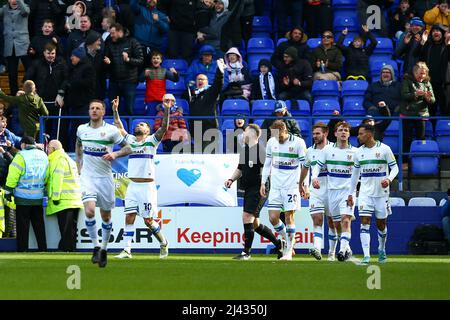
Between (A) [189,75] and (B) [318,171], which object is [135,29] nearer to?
(A) [189,75]

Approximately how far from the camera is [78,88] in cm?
2672

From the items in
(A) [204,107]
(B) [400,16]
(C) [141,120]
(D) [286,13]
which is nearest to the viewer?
(A) [204,107]

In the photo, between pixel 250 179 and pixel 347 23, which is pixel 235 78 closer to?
pixel 347 23

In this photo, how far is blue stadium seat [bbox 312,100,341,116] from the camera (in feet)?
89.2

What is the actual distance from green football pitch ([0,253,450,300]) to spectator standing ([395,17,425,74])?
23.1ft

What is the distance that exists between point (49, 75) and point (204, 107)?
341 cm

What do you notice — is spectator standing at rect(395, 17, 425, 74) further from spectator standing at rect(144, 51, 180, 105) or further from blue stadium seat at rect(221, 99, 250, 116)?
spectator standing at rect(144, 51, 180, 105)

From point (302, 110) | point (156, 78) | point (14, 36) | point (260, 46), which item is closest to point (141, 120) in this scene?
point (156, 78)

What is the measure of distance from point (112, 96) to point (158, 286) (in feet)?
39.1

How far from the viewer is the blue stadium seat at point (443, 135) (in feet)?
86.9

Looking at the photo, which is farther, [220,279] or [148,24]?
[148,24]

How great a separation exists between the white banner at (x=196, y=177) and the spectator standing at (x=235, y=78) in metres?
2.65

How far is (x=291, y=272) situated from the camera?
18.5 meters

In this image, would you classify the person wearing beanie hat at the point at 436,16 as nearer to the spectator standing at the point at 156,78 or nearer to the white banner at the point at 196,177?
the spectator standing at the point at 156,78
